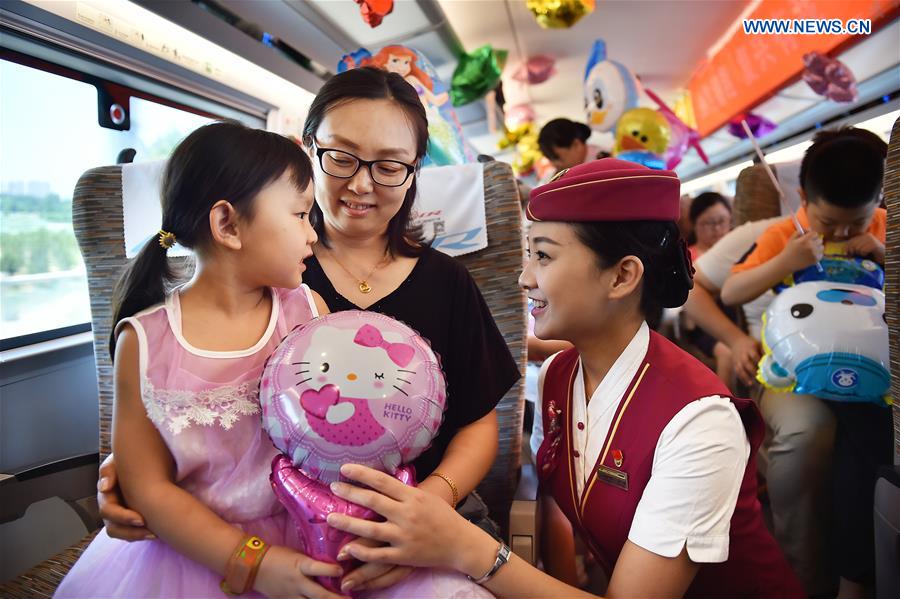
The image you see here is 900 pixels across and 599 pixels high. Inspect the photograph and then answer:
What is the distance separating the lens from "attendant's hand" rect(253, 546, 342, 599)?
82cm

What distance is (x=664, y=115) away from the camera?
16.8 feet

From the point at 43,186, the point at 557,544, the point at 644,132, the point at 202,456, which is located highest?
the point at 644,132

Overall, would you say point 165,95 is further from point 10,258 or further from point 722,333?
point 722,333

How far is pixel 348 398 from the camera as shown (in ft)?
2.64

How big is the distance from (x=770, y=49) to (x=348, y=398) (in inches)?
216

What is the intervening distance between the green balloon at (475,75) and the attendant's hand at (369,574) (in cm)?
463

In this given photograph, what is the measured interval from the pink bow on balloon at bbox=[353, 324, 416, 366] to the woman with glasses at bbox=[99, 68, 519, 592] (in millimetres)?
339

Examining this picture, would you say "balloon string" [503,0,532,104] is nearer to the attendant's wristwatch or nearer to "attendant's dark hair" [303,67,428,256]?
"attendant's dark hair" [303,67,428,256]

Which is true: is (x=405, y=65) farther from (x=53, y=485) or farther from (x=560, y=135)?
(x=53, y=485)

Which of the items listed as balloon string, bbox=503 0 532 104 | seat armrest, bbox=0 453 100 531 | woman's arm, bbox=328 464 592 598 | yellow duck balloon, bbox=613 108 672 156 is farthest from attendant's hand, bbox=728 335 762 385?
balloon string, bbox=503 0 532 104

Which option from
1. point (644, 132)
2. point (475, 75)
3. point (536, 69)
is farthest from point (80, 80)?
point (536, 69)

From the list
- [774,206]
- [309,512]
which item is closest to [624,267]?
[309,512]

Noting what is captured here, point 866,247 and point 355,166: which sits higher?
point 355,166

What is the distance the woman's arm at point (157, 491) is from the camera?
882mm
